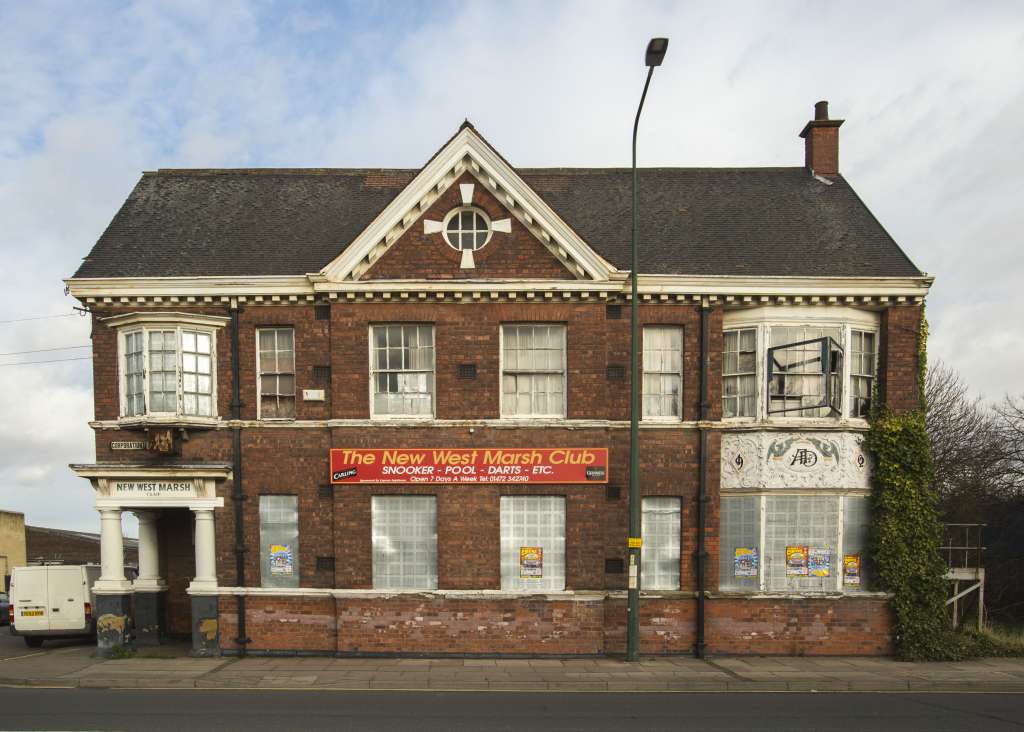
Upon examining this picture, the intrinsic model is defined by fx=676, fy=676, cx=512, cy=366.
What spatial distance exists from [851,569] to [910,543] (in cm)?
135

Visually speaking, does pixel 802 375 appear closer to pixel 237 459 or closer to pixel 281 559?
pixel 281 559

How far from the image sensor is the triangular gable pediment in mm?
14547

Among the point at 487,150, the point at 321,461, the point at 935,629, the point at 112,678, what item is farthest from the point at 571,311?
the point at 112,678

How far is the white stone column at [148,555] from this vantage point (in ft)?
51.9

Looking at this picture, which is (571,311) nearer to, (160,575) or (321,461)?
(321,461)

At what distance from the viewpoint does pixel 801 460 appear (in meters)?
15.1

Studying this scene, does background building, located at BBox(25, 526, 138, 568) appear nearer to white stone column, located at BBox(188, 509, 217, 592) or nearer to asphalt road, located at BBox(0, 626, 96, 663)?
asphalt road, located at BBox(0, 626, 96, 663)

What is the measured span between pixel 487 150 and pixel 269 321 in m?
6.19

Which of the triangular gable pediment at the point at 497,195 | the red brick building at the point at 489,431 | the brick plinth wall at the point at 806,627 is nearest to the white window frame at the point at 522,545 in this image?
the red brick building at the point at 489,431

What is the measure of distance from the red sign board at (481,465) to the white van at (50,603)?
28.1ft

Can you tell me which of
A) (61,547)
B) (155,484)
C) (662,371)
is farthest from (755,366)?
(61,547)

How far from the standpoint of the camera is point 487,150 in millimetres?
14570

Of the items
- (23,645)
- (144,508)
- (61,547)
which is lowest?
(61,547)

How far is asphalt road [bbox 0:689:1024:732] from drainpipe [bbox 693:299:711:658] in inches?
109
